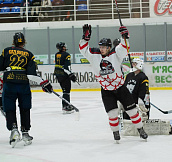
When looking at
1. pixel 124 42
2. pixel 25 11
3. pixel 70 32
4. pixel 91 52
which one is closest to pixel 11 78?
pixel 91 52

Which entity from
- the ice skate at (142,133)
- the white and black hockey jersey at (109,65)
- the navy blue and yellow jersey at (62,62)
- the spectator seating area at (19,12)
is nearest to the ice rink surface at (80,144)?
the ice skate at (142,133)

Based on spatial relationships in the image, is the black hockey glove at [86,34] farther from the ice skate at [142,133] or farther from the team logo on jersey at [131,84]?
the ice skate at [142,133]

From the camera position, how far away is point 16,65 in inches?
213

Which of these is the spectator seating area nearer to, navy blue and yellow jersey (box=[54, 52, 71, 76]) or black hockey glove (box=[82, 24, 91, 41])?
navy blue and yellow jersey (box=[54, 52, 71, 76])

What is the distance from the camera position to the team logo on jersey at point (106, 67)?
17.7 feet

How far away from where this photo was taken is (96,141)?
18.5ft

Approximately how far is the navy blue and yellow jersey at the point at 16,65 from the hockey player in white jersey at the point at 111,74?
681mm

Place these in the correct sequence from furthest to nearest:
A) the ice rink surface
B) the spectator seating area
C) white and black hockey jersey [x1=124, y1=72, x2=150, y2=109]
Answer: the spectator seating area, white and black hockey jersey [x1=124, y1=72, x2=150, y2=109], the ice rink surface

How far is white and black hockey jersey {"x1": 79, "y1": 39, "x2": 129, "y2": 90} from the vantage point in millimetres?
5395

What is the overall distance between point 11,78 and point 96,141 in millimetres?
1296

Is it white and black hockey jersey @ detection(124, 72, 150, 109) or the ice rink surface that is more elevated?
white and black hockey jersey @ detection(124, 72, 150, 109)

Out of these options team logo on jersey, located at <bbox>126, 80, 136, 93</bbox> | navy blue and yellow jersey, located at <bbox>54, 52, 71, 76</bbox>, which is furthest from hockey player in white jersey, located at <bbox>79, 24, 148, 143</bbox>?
navy blue and yellow jersey, located at <bbox>54, 52, 71, 76</bbox>

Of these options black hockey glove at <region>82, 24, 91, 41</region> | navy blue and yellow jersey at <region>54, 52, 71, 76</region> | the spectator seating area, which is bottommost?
navy blue and yellow jersey at <region>54, 52, 71, 76</region>

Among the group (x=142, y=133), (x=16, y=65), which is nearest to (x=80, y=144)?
(x=142, y=133)
